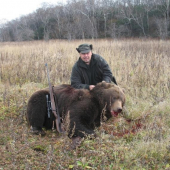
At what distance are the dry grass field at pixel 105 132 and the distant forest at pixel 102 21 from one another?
11923 mm

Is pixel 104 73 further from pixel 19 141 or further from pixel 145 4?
pixel 145 4

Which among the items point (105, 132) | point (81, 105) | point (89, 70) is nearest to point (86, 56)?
point (89, 70)

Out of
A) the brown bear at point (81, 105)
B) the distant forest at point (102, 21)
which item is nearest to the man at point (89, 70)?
the brown bear at point (81, 105)

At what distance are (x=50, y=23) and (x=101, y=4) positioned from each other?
7051mm

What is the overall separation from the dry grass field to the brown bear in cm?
18

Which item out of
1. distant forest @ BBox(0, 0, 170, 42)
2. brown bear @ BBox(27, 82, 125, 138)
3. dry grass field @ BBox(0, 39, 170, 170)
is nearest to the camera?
dry grass field @ BBox(0, 39, 170, 170)

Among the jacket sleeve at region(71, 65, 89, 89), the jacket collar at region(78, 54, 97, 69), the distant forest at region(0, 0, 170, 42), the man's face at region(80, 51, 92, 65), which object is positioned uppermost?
the distant forest at region(0, 0, 170, 42)

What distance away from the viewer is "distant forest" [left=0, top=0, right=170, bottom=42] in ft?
68.1

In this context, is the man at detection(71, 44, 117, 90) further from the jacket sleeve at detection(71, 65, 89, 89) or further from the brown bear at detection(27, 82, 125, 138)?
the brown bear at detection(27, 82, 125, 138)

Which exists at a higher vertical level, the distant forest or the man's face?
the distant forest

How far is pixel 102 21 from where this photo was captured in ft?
81.1

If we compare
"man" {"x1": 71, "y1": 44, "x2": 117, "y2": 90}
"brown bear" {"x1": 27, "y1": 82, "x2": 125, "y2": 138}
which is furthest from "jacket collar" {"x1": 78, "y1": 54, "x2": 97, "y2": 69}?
"brown bear" {"x1": 27, "y1": 82, "x2": 125, "y2": 138}

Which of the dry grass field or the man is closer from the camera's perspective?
the dry grass field

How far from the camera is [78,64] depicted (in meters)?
4.34
